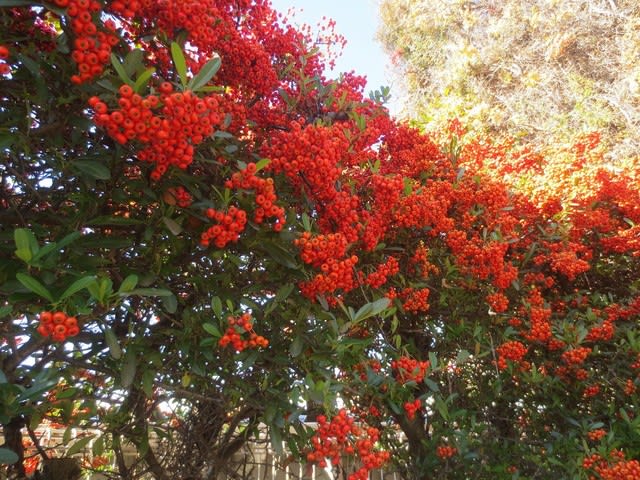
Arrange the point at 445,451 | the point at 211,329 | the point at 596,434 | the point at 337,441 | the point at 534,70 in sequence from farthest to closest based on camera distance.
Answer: the point at 534,70 → the point at 445,451 → the point at 596,434 → the point at 337,441 → the point at 211,329

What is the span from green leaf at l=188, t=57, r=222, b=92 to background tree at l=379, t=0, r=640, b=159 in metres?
5.94

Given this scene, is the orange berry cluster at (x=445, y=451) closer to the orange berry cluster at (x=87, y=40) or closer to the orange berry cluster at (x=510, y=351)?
the orange berry cluster at (x=510, y=351)

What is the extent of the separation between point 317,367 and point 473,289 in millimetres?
1606

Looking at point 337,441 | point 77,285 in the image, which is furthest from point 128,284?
point 337,441

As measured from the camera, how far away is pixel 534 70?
9.05 metres

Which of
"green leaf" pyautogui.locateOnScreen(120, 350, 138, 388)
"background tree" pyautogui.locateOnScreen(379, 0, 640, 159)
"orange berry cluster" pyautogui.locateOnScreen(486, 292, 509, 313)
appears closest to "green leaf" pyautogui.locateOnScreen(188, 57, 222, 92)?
"green leaf" pyautogui.locateOnScreen(120, 350, 138, 388)

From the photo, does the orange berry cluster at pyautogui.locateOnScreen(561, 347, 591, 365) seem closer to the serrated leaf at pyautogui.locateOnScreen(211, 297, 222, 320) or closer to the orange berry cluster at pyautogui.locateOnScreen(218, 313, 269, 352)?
the orange berry cluster at pyautogui.locateOnScreen(218, 313, 269, 352)

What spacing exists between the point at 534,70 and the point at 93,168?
9037mm

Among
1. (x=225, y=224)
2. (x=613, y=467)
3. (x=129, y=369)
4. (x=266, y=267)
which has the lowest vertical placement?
(x=613, y=467)

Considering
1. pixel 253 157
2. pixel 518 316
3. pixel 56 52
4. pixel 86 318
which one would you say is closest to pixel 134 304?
pixel 86 318

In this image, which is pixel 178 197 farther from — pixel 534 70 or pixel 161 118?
pixel 534 70

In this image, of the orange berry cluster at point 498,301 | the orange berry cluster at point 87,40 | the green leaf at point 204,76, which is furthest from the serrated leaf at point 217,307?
the orange berry cluster at point 498,301

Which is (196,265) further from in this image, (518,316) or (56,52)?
(518,316)

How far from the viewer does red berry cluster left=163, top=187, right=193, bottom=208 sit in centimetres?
192
